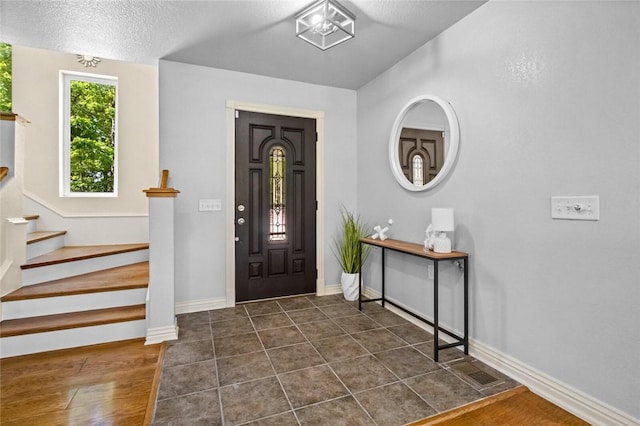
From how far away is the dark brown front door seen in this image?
3.51 meters

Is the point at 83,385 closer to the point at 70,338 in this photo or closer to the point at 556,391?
the point at 70,338

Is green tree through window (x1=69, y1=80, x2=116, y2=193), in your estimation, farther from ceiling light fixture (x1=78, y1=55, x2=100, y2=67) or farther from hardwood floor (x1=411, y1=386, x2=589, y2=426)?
hardwood floor (x1=411, y1=386, x2=589, y2=426)

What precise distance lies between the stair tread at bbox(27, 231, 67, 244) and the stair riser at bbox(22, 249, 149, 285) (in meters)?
0.38

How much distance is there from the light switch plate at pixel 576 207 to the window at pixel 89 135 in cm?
479

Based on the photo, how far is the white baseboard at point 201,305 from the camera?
3252mm

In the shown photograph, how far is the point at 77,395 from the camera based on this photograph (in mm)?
1860

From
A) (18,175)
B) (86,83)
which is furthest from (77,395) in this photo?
(86,83)

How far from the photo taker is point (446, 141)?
2588 mm

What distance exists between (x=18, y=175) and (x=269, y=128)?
2439 millimetres

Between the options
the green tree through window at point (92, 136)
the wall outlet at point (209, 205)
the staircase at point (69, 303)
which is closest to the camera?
the staircase at point (69, 303)

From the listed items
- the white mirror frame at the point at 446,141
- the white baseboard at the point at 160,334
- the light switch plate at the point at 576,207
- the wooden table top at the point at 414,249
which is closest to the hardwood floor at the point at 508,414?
the wooden table top at the point at 414,249

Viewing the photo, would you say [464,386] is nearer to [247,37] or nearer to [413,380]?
[413,380]

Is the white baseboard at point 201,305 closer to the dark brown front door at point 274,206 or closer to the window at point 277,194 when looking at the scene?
the dark brown front door at point 274,206

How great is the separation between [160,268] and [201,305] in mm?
888
